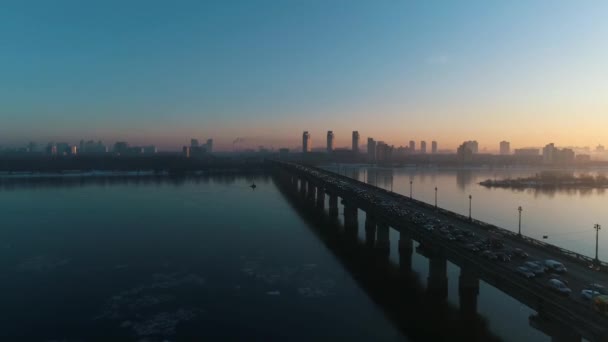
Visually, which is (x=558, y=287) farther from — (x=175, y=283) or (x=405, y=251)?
(x=175, y=283)

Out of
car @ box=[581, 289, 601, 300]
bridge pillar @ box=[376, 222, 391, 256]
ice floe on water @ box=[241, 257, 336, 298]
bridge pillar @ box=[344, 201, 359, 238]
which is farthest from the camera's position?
bridge pillar @ box=[344, 201, 359, 238]

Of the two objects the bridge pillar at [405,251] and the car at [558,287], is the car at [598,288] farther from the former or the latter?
the bridge pillar at [405,251]

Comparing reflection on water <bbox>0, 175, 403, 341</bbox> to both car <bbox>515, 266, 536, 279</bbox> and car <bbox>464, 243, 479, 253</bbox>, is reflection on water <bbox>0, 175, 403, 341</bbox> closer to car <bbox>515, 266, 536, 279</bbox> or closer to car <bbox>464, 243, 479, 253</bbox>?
car <bbox>464, 243, 479, 253</bbox>

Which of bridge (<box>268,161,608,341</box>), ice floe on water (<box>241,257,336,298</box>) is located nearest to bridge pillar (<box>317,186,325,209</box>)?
bridge (<box>268,161,608,341</box>)

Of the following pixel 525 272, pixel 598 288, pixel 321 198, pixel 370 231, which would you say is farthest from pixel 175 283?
pixel 321 198

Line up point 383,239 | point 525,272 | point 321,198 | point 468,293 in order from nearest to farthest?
point 525,272, point 468,293, point 383,239, point 321,198

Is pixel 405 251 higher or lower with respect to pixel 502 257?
lower
